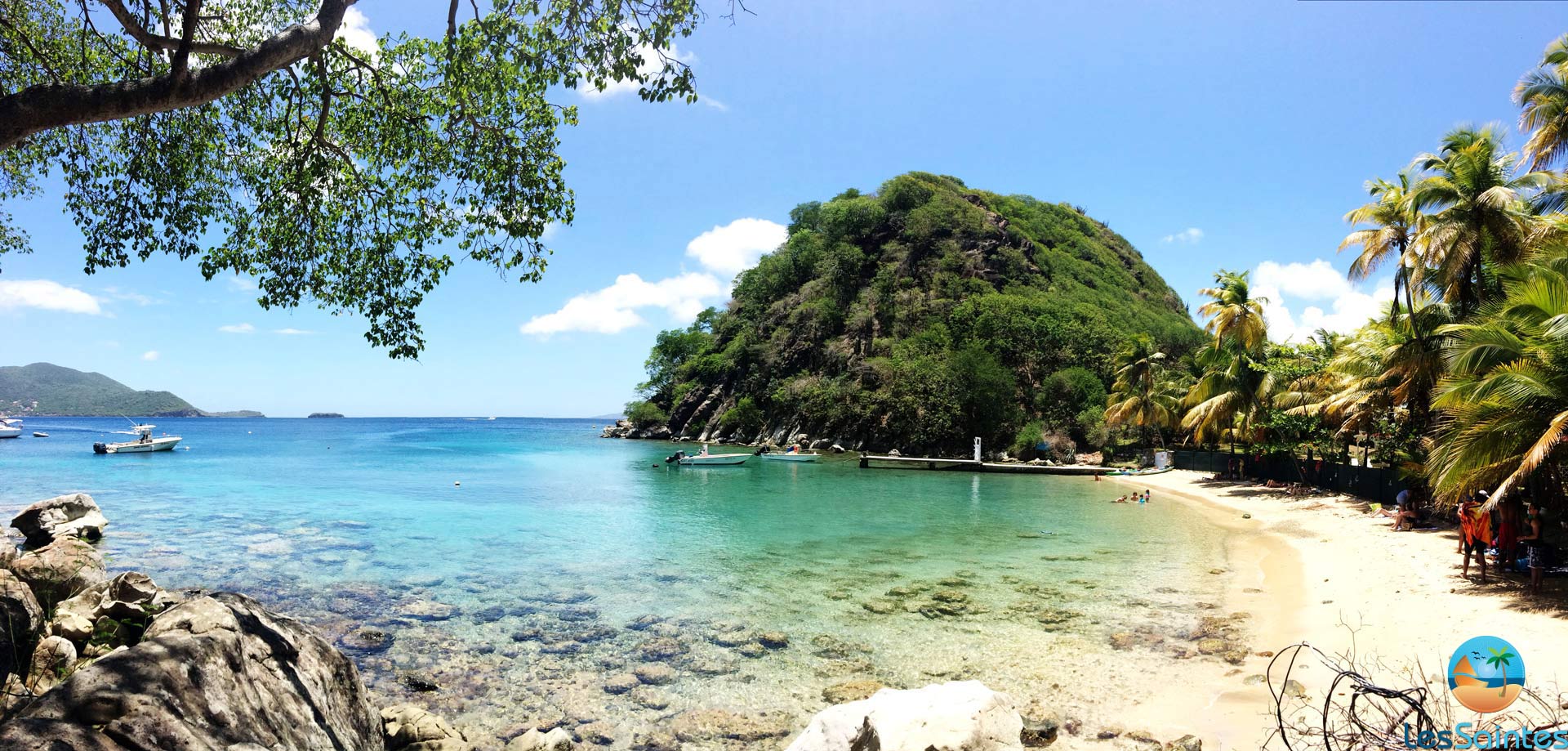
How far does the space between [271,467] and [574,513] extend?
3544 centimetres

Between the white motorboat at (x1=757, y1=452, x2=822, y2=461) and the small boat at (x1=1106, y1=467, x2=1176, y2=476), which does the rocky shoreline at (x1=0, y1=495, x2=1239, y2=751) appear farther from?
the white motorboat at (x1=757, y1=452, x2=822, y2=461)

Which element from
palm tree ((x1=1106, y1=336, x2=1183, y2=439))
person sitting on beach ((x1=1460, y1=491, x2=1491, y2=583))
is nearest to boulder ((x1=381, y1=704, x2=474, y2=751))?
person sitting on beach ((x1=1460, y1=491, x2=1491, y2=583))

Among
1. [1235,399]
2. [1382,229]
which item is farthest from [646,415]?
[1382,229]

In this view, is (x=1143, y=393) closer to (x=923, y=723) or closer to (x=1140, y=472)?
(x=1140, y=472)

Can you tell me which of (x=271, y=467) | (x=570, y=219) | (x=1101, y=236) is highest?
(x=1101, y=236)

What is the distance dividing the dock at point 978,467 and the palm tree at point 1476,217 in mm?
27480

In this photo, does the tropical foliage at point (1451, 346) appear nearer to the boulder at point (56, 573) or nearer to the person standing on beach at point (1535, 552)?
the person standing on beach at point (1535, 552)

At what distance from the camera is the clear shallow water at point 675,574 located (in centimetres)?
947

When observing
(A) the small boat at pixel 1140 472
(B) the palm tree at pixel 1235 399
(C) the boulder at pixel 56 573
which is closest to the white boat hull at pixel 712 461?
(A) the small boat at pixel 1140 472

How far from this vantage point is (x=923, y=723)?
5.62m

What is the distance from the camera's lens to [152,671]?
4.04 m

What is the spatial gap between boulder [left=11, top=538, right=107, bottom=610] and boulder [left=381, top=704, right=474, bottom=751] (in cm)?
496

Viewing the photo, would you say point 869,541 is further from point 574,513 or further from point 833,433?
point 833,433

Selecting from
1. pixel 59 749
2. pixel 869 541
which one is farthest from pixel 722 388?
pixel 59 749
